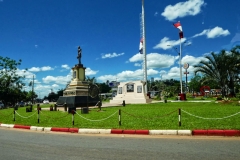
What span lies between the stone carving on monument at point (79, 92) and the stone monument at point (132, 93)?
24.5 ft

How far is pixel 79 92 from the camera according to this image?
1145 inches

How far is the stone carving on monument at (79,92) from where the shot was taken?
27.8 metres

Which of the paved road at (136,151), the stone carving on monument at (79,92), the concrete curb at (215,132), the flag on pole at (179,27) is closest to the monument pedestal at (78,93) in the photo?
the stone carving on monument at (79,92)

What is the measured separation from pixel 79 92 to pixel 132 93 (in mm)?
10903

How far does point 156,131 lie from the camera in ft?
29.4

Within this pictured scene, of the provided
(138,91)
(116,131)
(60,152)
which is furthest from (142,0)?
(60,152)

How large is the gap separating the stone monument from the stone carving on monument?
748 centimetres

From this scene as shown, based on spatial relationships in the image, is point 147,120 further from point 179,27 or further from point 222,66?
point 179,27

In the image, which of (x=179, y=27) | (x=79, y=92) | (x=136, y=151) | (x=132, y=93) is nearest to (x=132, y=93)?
(x=132, y=93)

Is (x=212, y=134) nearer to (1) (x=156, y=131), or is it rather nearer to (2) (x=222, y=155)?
(1) (x=156, y=131)

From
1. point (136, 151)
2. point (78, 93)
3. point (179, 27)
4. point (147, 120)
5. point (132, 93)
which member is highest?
point (179, 27)

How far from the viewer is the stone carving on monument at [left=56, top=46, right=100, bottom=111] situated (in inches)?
1095

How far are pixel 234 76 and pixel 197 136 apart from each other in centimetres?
3331

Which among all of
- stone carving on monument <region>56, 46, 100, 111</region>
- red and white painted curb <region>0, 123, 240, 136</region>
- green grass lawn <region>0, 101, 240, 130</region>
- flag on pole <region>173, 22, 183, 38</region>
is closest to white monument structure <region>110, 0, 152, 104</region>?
stone carving on monument <region>56, 46, 100, 111</region>
